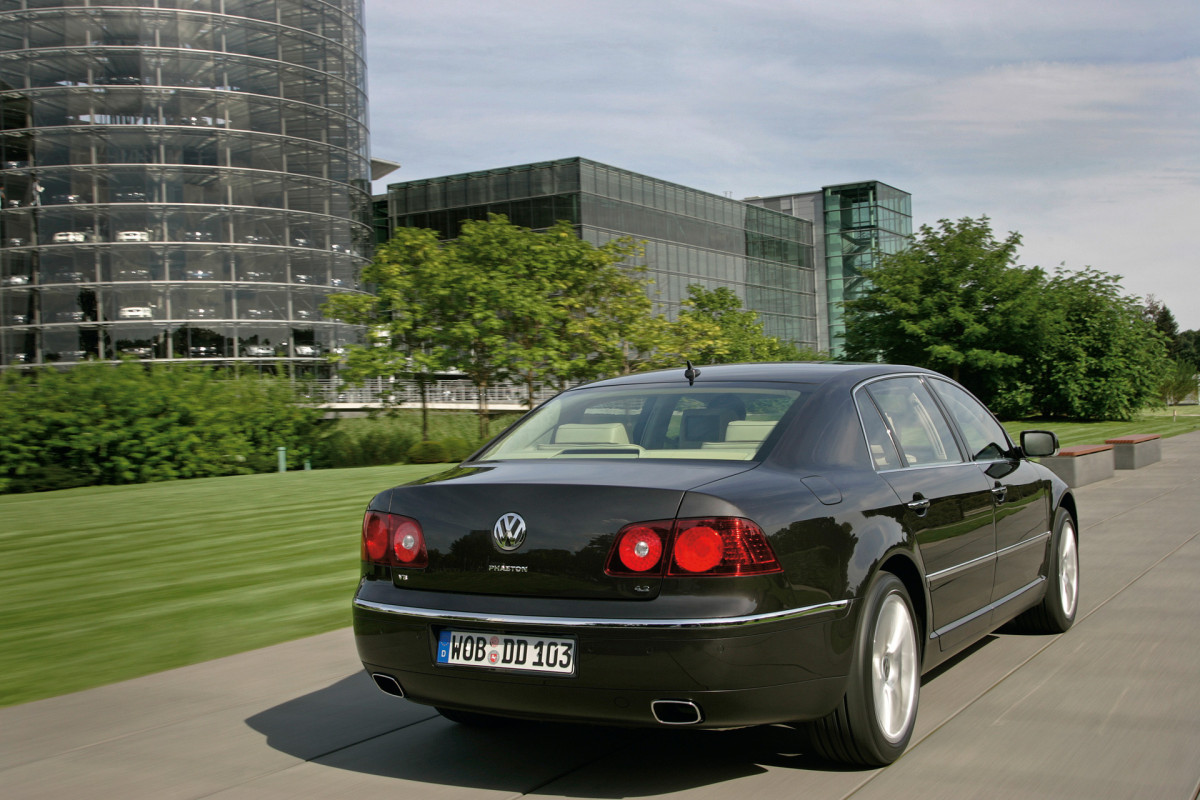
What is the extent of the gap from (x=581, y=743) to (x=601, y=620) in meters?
1.12

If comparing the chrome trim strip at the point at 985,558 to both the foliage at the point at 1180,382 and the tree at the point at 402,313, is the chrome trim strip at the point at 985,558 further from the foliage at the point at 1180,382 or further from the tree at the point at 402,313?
the foliage at the point at 1180,382

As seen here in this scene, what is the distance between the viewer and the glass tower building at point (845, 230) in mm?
80562

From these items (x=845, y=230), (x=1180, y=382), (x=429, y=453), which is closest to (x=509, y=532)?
(x=429, y=453)

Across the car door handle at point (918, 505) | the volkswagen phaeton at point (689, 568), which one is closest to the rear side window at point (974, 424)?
the volkswagen phaeton at point (689, 568)

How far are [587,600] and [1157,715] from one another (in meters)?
2.62

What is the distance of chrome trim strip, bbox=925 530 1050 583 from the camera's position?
4688 mm

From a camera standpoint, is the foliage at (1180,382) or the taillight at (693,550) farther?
A: the foliage at (1180,382)

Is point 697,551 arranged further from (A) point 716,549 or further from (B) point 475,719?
(B) point 475,719

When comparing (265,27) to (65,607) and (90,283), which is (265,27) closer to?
(90,283)

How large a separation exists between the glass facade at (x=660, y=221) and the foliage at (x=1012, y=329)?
12317mm

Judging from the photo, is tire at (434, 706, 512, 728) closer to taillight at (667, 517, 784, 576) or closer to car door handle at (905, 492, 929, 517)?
taillight at (667, 517, 784, 576)

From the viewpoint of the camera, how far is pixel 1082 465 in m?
15.9

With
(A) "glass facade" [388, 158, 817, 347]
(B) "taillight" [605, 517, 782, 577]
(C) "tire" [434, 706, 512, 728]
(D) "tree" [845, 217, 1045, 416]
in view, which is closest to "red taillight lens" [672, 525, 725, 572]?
(B) "taillight" [605, 517, 782, 577]

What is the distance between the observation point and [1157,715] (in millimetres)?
4738
